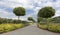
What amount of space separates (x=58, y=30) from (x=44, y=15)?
2585 cm

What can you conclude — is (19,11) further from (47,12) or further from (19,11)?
(47,12)

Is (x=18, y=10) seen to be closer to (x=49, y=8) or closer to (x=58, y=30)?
(x=49, y=8)

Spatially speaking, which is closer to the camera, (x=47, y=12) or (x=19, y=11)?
(x=47, y=12)

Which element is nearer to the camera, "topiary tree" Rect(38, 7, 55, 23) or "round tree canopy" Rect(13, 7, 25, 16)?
"topiary tree" Rect(38, 7, 55, 23)

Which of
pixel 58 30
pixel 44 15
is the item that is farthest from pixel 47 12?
pixel 58 30

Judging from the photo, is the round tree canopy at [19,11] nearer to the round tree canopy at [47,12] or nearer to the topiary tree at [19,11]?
the topiary tree at [19,11]

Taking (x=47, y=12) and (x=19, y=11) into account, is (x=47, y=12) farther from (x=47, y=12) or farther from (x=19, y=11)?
(x=19, y=11)

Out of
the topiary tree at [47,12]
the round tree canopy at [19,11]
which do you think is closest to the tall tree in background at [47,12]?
the topiary tree at [47,12]

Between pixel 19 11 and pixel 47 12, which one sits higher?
pixel 19 11

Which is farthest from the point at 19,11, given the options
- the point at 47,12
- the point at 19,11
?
the point at 47,12

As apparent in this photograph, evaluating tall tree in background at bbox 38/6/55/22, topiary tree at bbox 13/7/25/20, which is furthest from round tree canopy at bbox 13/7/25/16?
tall tree in background at bbox 38/6/55/22

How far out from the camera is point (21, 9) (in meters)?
50.5

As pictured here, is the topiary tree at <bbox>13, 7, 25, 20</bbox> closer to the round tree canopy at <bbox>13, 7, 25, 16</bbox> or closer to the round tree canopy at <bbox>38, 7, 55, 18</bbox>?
the round tree canopy at <bbox>13, 7, 25, 16</bbox>

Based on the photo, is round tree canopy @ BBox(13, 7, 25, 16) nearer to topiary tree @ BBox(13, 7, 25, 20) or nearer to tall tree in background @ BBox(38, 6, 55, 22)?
topiary tree @ BBox(13, 7, 25, 20)
